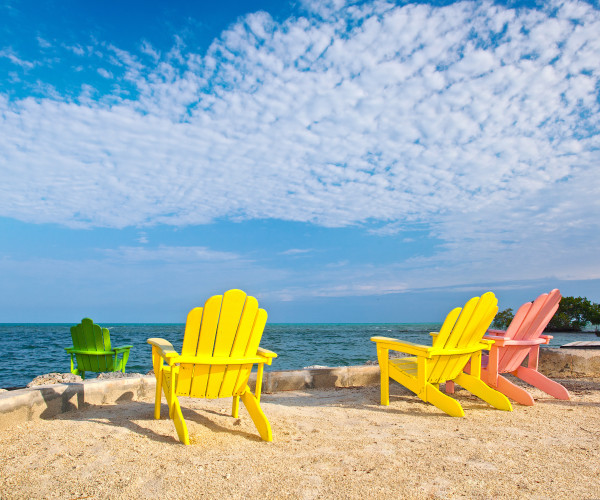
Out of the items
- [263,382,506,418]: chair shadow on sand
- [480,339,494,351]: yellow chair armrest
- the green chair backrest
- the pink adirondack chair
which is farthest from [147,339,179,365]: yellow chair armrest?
the green chair backrest

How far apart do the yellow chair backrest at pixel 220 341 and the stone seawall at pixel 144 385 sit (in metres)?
1.18

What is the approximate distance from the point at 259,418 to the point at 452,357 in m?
1.91

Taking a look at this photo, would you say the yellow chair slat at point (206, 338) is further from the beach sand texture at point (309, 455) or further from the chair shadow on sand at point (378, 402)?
the chair shadow on sand at point (378, 402)

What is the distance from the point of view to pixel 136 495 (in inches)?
78.9

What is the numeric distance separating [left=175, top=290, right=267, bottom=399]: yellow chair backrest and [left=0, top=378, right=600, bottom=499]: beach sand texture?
0.34 meters

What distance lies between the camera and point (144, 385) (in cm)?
425

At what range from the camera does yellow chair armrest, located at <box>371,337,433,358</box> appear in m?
3.69

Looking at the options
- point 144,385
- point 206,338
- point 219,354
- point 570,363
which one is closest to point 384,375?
point 219,354

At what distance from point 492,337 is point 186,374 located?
3058mm

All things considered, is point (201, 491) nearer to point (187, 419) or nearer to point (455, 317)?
point (187, 419)

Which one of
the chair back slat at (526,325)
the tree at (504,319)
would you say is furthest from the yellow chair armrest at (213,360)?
the tree at (504,319)

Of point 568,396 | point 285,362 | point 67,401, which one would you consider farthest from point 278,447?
point 285,362

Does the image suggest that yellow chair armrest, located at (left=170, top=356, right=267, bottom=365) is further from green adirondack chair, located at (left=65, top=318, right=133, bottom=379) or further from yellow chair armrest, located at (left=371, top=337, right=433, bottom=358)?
green adirondack chair, located at (left=65, top=318, right=133, bottom=379)

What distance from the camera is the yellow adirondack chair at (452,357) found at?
3734 mm
